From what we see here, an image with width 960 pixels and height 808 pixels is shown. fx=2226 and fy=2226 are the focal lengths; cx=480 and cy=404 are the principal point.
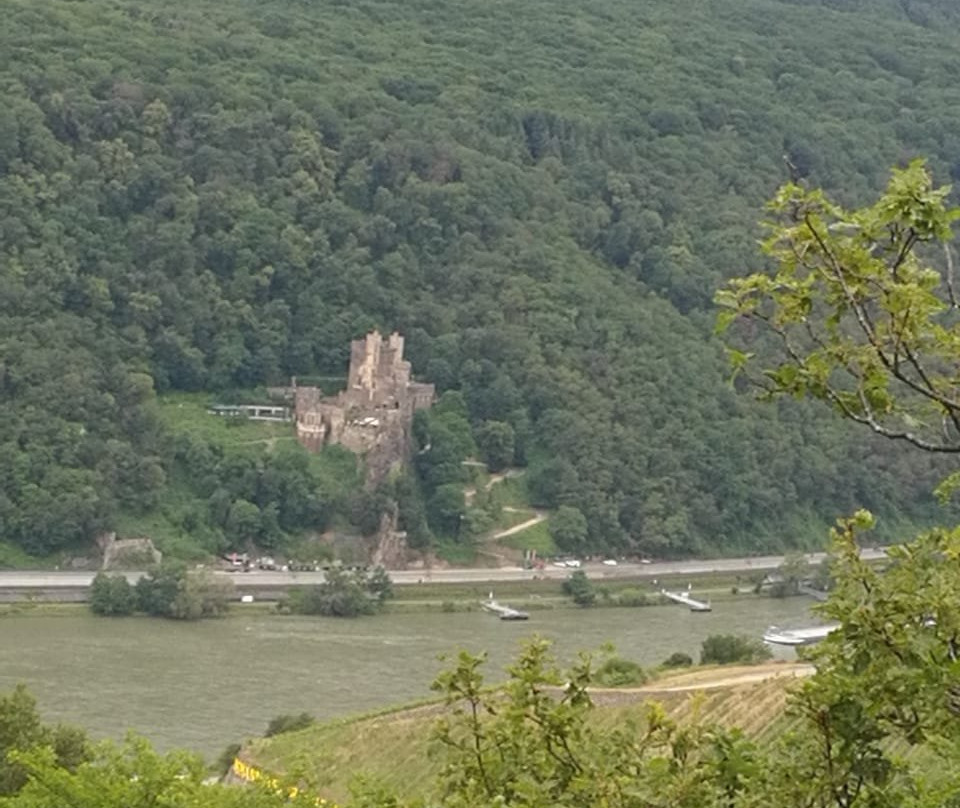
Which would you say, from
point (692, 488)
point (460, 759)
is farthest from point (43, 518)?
point (460, 759)

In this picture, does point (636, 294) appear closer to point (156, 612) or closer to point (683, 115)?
point (683, 115)

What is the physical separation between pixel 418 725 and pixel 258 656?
30.0 ft

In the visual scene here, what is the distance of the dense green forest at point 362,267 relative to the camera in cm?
3962

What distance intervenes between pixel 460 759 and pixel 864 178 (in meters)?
53.0

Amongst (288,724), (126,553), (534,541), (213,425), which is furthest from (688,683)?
(213,425)

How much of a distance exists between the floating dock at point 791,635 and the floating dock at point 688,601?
234cm

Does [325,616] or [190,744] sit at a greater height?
[190,744]

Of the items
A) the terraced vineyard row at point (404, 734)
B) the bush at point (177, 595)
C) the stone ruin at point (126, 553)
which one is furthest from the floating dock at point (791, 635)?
the stone ruin at point (126, 553)

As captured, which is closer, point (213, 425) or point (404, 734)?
point (404, 734)

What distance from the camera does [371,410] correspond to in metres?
40.8

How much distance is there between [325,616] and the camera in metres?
35.1

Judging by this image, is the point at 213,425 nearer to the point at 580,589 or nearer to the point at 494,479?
the point at 494,479

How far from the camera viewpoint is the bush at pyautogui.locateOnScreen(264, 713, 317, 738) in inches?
915

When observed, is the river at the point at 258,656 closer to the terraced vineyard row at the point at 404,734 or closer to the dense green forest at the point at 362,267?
the terraced vineyard row at the point at 404,734
